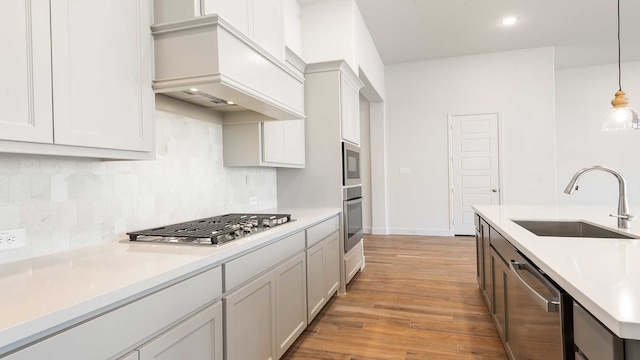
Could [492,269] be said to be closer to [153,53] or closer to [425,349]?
[425,349]

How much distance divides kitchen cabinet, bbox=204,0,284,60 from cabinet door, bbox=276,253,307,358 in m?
1.41

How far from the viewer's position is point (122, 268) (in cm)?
119

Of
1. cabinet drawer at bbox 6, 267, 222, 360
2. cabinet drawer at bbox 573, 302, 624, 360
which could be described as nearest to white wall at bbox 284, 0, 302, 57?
cabinet drawer at bbox 6, 267, 222, 360

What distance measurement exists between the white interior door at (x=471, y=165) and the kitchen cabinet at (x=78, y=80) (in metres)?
5.52

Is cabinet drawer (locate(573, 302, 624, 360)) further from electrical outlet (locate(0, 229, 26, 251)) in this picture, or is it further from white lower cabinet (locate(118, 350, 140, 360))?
electrical outlet (locate(0, 229, 26, 251))

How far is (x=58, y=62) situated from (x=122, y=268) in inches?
30.0

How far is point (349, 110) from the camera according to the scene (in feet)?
11.9

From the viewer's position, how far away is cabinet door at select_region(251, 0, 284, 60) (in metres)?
2.14

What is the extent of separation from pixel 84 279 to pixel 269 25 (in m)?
1.88

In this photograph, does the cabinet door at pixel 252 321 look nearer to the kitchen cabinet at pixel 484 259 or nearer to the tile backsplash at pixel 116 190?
the tile backsplash at pixel 116 190

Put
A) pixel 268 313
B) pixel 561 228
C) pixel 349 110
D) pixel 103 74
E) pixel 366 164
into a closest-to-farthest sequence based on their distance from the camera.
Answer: pixel 103 74 < pixel 268 313 < pixel 561 228 < pixel 349 110 < pixel 366 164

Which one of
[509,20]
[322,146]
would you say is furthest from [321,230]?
[509,20]

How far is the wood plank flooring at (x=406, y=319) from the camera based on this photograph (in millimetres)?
2223

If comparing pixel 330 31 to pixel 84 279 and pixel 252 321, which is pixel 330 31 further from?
pixel 84 279
